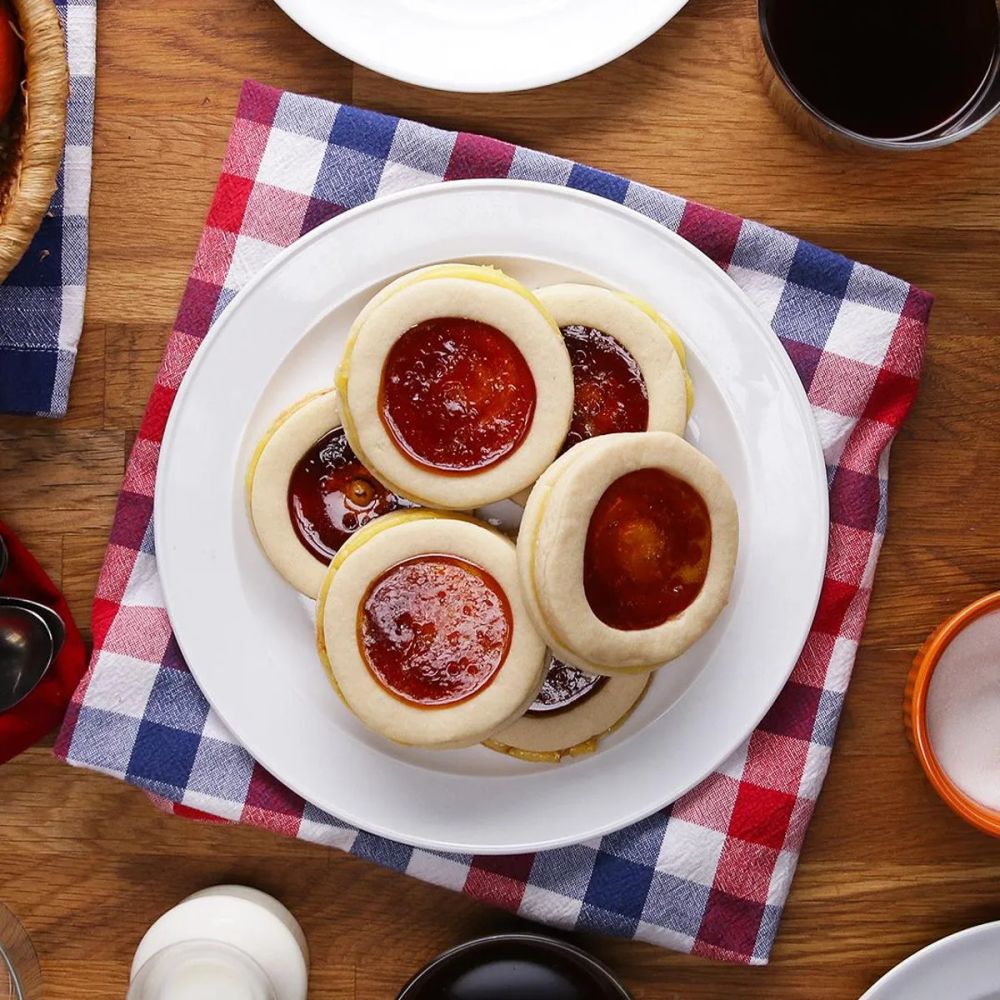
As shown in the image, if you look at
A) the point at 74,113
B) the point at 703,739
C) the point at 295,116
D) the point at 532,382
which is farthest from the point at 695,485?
the point at 74,113

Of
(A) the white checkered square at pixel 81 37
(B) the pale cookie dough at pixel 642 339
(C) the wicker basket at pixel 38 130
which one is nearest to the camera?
(C) the wicker basket at pixel 38 130

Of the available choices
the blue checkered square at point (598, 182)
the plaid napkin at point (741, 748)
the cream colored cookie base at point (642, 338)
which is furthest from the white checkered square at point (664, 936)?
the blue checkered square at point (598, 182)

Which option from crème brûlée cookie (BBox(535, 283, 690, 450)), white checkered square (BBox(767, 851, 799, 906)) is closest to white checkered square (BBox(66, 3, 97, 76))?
crème brûlée cookie (BBox(535, 283, 690, 450))

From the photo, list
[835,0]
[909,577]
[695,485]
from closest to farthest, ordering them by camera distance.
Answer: [695,485], [835,0], [909,577]

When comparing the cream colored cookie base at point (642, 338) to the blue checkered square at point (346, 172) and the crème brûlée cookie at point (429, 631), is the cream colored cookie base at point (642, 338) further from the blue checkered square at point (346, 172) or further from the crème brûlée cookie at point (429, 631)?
the blue checkered square at point (346, 172)

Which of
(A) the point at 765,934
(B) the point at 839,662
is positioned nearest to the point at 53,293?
(B) the point at 839,662

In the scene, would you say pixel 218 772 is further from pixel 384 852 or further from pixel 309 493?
pixel 309 493

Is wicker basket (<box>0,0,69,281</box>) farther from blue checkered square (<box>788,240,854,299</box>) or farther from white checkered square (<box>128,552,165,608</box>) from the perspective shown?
blue checkered square (<box>788,240,854,299</box>)

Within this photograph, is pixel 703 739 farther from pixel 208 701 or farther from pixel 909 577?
pixel 208 701

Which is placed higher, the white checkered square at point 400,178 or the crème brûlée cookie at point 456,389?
the white checkered square at point 400,178
